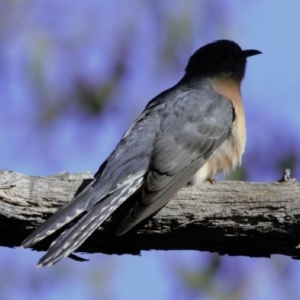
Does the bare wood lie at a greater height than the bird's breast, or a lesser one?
lesser

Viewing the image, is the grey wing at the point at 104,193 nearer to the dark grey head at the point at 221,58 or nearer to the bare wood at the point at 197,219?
the bare wood at the point at 197,219

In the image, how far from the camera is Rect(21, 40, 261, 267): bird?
4.23 metres

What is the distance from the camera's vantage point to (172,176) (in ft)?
16.5

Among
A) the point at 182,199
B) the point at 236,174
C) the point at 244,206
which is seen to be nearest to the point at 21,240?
the point at 182,199

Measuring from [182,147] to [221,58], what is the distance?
2.31m

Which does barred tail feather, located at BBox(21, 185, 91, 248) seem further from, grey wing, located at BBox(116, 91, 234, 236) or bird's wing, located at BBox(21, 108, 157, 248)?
grey wing, located at BBox(116, 91, 234, 236)

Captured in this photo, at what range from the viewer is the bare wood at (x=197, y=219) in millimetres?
4320

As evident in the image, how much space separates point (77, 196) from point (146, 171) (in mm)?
802

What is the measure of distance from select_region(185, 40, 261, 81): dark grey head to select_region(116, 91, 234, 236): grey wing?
95 centimetres

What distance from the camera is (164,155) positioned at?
525 cm

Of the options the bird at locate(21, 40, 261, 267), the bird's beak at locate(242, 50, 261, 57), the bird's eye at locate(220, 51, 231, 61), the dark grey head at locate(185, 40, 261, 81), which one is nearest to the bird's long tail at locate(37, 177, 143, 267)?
the bird at locate(21, 40, 261, 267)

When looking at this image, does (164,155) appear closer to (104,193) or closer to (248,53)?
(104,193)

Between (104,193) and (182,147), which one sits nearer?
(104,193)

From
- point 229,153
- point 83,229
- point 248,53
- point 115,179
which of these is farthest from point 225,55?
point 83,229
